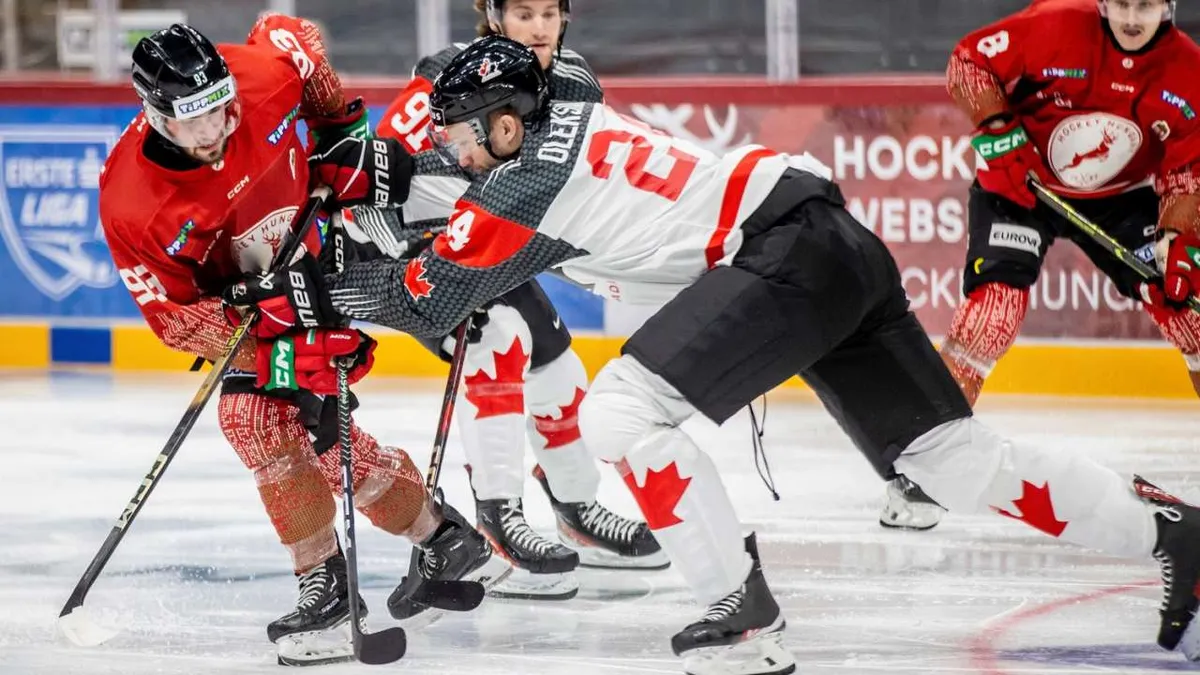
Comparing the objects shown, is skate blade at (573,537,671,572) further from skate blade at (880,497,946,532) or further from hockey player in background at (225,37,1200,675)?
hockey player in background at (225,37,1200,675)

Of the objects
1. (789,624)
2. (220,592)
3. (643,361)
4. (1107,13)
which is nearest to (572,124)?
(643,361)

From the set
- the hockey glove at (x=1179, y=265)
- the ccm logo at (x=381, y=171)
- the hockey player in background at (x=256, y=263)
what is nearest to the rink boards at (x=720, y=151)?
the hockey glove at (x=1179, y=265)

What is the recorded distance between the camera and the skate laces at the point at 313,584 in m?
3.12

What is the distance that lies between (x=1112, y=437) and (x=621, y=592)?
6.36 ft

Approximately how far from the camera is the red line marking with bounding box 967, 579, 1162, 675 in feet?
9.73

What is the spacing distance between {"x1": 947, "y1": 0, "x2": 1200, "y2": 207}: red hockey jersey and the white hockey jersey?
1.31m

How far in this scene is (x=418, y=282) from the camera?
2840 mm

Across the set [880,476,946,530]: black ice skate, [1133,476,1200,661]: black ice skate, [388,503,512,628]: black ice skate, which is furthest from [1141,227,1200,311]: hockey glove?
[388,503,512,628]: black ice skate

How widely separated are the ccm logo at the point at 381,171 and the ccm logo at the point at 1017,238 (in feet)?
4.74

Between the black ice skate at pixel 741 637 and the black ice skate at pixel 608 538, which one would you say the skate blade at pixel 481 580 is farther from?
the black ice skate at pixel 741 637

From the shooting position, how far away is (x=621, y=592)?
3535 mm

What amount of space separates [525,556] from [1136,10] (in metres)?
1.75

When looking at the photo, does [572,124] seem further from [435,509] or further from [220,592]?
[220,592]

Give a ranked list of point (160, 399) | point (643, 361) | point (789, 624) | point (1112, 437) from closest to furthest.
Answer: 1. point (643, 361)
2. point (789, 624)
3. point (1112, 437)
4. point (160, 399)
